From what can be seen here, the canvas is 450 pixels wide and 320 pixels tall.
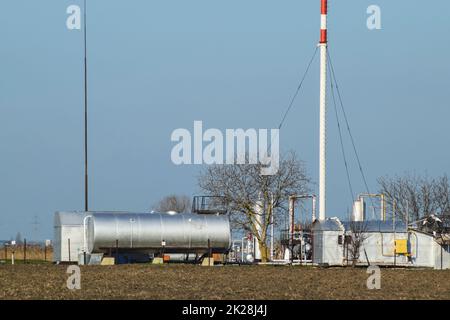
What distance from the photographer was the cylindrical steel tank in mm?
64125

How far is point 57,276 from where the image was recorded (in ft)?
145

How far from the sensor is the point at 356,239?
65.5 m

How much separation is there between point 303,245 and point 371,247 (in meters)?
6.02

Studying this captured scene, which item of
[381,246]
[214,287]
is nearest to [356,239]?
[381,246]

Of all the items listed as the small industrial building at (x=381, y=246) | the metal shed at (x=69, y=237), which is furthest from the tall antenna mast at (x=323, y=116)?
the metal shed at (x=69, y=237)

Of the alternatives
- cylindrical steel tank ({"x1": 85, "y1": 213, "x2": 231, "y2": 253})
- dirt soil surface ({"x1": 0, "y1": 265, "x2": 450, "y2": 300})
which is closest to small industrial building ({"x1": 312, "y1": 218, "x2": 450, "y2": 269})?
cylindrical steel tank ({"x1": 85, "y1": 213, "x2": 231, "y2": 253})

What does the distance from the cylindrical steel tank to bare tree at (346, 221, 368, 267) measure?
7.42m

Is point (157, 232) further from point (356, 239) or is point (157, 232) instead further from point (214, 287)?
point (214, 287)

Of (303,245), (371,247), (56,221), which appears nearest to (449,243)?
(371,247)

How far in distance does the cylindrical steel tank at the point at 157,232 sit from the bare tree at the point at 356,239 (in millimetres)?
7422

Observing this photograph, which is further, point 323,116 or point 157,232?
point 323,116

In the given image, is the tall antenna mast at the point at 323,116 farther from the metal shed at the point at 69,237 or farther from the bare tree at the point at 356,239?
the metal shed at the point at 69,237

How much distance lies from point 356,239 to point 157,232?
12.0 metres
